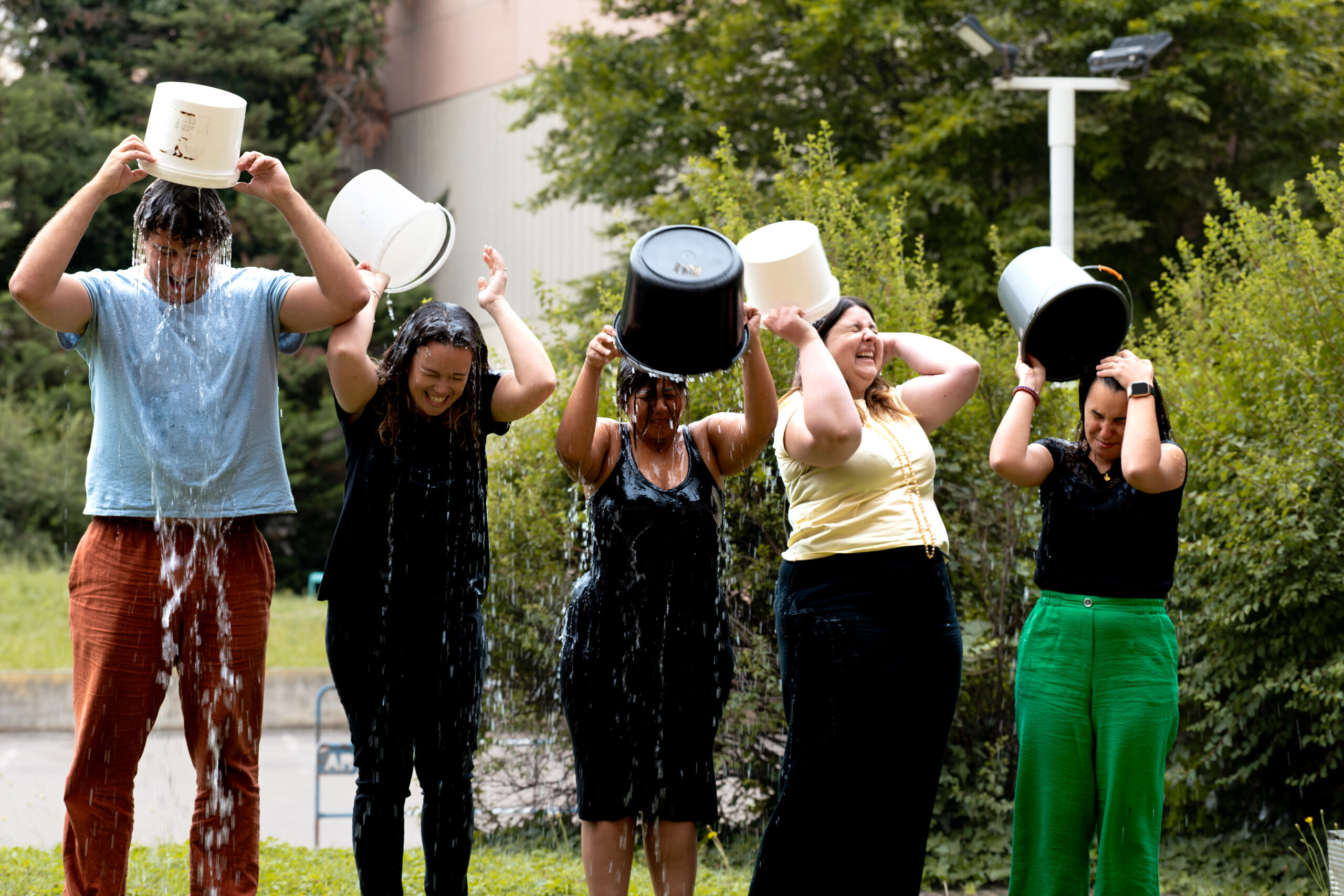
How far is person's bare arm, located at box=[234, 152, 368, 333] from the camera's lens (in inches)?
120

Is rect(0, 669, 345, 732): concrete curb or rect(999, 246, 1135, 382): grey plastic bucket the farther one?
rect(0, 669, 345, 732): concrete curb

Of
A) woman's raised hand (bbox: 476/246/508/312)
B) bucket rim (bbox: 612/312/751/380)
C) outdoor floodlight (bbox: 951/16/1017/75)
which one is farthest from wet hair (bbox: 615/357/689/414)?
outdoor floodlight (bbox: 951/16/1017/75)

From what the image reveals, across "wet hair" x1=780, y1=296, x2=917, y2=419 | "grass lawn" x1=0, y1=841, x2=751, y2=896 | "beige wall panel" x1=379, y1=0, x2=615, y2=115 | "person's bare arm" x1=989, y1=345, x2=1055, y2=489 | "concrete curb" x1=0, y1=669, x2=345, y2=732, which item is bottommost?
"concrete curb" x1=0, y1=669, x2=345, y2=732

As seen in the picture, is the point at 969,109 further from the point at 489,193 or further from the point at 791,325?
the point at 791,325

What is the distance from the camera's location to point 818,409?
317 centimetres

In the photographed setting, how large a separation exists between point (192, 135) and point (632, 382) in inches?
50.5

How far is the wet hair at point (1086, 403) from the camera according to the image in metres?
3.52

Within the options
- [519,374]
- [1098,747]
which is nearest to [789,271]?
[519,374]

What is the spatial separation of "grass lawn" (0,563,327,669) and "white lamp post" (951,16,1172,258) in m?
7.39

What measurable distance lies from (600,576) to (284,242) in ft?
58.8

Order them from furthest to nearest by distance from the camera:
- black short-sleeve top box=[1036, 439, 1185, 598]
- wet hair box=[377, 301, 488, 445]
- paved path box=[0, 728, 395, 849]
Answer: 1. paved path box=[0, 728, 395, 849]
2. black short-sleeve top box=[1036, 439, 1185, 598]
3. wet hair box=[377, 301, 488, 445]

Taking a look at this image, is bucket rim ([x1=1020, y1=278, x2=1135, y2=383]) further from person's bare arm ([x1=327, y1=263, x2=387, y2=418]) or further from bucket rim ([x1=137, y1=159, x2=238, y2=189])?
bucket rim ([x1=137, y1=159, x2=238, y2=189])

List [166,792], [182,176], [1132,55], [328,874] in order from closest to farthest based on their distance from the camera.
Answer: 1. [182,176]
2. [328,874]
3. [1132,55]
4. [166,792]

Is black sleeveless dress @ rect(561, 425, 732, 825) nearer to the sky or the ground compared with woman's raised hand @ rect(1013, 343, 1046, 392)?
nearer to the ground
